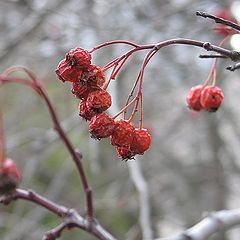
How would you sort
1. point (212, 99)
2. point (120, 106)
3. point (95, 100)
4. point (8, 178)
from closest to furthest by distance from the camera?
point (95, 100), point (212, 99), point (8, 178), point (120, 106)

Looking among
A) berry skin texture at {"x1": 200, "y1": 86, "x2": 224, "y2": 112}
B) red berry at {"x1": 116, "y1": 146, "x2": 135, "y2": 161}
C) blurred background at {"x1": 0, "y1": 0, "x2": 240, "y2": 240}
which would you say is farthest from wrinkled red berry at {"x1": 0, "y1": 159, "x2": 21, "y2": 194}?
blurred background at {"x1": 0, "y1": 0, "x2": 240, "y2": 240}

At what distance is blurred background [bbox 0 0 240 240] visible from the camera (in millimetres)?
3432

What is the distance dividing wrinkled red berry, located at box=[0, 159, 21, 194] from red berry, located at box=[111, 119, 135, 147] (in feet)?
1.89

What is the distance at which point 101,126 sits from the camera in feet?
3.79

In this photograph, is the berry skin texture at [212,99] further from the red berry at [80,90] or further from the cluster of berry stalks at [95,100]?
the red berry at [80,90]

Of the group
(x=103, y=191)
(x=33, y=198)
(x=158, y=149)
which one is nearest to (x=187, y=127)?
(x=158, y=149)

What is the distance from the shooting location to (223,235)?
14.9 feet

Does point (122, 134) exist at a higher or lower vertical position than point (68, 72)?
lower

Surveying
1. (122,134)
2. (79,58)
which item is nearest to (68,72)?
(79,58)

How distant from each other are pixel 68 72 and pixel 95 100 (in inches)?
3.8

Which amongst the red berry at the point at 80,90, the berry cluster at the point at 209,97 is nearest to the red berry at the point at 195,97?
the berry cluster at the point at 209,97

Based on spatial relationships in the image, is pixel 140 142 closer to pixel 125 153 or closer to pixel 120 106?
pixel 125 153

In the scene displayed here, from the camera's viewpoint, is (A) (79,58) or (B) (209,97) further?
(B) (209,97)

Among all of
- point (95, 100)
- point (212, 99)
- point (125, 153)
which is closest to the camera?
point (95, 100)
